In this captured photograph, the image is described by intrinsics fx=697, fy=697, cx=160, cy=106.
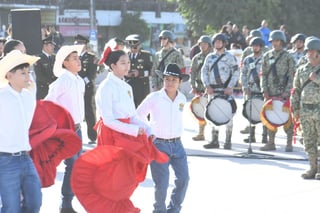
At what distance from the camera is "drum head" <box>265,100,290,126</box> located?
1212 centimetres

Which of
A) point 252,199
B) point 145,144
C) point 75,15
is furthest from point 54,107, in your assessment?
point 75,15

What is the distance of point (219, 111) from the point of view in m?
12.5

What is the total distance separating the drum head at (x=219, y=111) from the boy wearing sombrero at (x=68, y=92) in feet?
15.5

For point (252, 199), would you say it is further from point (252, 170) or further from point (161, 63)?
point (161, 63)

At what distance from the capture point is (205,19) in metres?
40.3

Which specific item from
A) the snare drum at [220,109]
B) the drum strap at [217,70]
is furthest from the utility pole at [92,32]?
the snare drum at [220,109]

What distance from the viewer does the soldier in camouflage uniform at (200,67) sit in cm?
1362

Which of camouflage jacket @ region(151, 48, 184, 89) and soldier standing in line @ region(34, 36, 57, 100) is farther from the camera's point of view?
camouflage jacket @ region(151, 48, 184, 89)

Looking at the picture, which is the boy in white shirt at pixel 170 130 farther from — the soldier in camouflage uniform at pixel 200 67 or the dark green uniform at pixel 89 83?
the soldier in camouflage uniform at pixel 200 67

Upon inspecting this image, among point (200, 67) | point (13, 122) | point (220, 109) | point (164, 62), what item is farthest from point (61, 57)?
point (200, 67)

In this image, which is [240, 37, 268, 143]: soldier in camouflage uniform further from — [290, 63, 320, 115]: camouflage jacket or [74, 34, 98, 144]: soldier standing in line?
[290, 63, 320, 115]: camouflage jacket

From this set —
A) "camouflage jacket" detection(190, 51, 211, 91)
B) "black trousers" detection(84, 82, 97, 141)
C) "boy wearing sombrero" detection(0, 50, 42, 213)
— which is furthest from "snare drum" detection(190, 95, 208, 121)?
"boy wearing sombrero" detection(0, 50, 42, 213)

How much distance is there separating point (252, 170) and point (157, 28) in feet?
209

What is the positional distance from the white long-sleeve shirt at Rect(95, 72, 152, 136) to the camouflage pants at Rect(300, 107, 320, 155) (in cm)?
353
